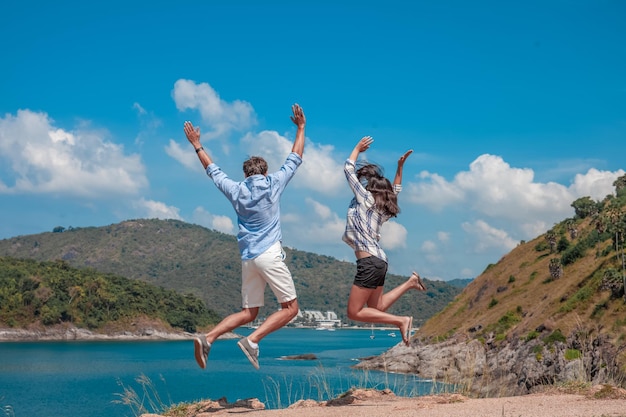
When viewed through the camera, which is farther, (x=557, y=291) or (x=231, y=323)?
(x=557, y=291)

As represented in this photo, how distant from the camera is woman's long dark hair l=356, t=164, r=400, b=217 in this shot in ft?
25.6

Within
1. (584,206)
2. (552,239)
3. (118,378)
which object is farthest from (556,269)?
(118,378)

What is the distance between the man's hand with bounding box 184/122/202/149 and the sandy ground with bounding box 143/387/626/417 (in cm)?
315

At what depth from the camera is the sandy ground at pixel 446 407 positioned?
262 inches

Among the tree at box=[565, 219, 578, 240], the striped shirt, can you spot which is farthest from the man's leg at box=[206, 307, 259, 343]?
the tree at box=[565, 219, 578, 240]

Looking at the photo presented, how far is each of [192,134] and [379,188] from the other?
233 cm

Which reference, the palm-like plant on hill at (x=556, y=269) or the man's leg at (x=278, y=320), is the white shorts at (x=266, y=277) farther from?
the palm-like plant on hill at (x=556, y=269)

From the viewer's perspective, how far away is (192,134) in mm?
7988

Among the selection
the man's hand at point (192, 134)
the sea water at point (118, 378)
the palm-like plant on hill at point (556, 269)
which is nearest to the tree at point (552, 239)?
the palm-like plant on hill at point (556, 269)

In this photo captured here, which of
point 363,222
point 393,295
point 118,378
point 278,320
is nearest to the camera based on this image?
point 278,320

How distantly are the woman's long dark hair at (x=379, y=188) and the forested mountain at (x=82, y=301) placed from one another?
432 ft

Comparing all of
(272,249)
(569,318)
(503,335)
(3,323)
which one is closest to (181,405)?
(272,249)

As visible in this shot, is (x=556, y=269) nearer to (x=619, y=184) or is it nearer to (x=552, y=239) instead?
(x=552, y=239)

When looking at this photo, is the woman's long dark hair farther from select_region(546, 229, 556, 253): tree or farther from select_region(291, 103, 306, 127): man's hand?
select_region(546, 229, 556, 253): tree
